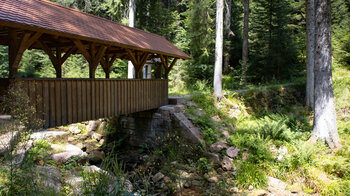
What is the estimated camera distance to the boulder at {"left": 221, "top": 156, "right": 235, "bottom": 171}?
7.07 m

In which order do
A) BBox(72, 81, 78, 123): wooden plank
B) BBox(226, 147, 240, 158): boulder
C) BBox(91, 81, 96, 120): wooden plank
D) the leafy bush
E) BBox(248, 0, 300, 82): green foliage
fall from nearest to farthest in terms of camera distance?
BBox(72, 81, 78, 123): wooden plank, BBox(91, 81, 96, 120): wooden plank, BBox(226, 147, 240, 158): boulder, the leafy bush, BBox(248, 0, 300, 82): green foliage

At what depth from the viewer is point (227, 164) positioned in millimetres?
7160

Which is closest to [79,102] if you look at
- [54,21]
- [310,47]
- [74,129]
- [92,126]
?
[54,21]

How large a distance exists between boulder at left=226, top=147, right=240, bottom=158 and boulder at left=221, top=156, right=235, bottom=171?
7.6 inches

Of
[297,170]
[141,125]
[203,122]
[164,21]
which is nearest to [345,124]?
[297,170]

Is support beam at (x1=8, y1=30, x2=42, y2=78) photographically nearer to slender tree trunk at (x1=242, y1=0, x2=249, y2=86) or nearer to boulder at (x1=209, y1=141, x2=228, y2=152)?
boulder at (x1=209, y1=141, x2=228, y2=152)

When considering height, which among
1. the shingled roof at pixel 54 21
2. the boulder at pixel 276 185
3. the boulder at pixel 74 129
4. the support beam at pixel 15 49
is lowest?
the boulder at pixel 276 185

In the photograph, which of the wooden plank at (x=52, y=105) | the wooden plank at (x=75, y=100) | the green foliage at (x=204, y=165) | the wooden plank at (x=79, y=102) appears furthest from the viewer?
the green foliage at (x=204, y=165)

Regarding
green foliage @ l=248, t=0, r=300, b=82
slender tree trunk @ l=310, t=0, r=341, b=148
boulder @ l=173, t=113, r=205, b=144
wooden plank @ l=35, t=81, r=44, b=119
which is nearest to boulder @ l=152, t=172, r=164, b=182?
boulder @ l=173, t=113, r=205, b=144

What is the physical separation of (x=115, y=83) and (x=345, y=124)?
28.4 feet

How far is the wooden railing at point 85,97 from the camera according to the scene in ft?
17.8

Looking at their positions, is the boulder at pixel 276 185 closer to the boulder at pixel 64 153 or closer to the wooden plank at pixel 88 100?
the boulder at pixel 64 153

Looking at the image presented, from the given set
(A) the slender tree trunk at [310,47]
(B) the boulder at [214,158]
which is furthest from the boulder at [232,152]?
(A) the slender tree trunk at [310,47]

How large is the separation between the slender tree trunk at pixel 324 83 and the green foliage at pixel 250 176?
255 cm
